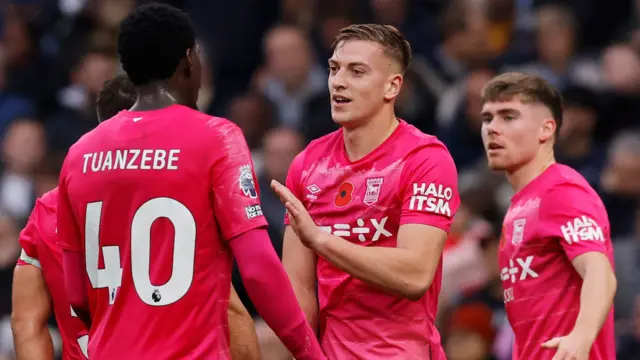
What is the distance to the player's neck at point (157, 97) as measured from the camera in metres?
5.16

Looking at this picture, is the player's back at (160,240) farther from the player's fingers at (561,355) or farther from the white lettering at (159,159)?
the player's fingers at (561,355)

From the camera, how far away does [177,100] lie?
5.18 metres

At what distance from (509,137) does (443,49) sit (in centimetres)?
552

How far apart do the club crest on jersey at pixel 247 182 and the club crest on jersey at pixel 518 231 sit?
74.9 inches

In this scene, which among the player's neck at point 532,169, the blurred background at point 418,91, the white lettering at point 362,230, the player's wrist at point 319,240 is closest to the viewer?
the player's wrist at point 319,240

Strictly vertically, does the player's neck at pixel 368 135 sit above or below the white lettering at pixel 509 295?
above

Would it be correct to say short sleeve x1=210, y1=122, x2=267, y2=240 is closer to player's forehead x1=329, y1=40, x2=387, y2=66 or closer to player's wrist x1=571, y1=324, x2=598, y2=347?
player's forehead x1=329, y1=40, x2=387, y2=66

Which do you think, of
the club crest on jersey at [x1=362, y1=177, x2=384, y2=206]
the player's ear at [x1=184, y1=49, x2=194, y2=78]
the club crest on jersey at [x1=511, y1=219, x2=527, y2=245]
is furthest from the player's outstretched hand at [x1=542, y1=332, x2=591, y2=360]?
the player's ear at [x1=184, y1=49, x2=194, y2=78]

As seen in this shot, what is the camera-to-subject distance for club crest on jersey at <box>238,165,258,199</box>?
16.4ft

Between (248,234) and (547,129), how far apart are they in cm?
236

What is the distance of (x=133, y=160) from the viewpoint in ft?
16.6

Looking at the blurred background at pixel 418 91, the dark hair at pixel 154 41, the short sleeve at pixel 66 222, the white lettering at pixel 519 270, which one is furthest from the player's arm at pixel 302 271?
the blurred background at pixel 418 91

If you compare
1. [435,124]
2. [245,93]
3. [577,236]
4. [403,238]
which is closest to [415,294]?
[403,238]

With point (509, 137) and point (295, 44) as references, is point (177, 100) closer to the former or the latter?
point (509, 137)
